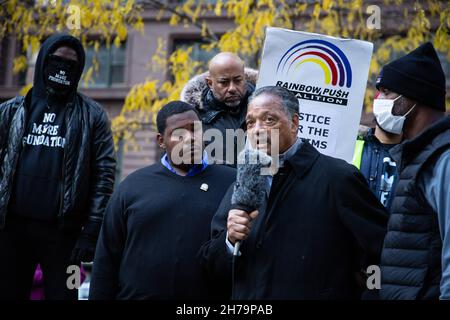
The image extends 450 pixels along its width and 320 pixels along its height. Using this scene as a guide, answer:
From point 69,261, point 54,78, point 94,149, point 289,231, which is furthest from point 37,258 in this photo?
point 289,231

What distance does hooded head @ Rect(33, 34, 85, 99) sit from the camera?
6.52m

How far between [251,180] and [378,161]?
1.83 metres

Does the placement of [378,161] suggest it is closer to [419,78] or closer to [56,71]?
[419,78]

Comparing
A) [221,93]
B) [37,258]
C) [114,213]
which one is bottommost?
[37,258]

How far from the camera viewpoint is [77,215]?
632 cm

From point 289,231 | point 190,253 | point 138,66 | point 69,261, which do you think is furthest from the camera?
point 138,66

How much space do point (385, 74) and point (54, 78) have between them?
9.07ft

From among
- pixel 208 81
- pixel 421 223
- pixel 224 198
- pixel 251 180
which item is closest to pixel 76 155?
pixel 208 81

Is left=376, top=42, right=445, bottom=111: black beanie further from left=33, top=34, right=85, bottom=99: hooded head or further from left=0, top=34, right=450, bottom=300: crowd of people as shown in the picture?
left=33, top=34, right=85, bottom=99: hooded head

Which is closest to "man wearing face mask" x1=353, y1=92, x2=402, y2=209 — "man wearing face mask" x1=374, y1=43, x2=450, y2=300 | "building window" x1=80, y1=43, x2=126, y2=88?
"man wearing face mask" x1=374, y1=43, x2=450, y2=300

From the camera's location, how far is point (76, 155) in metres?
6.36

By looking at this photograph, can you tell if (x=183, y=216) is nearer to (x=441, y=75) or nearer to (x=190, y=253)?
(x=190, y=253)

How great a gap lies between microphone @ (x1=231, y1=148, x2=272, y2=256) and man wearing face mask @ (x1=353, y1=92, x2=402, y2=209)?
61.3 inches

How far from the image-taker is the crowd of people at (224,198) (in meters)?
4.12
